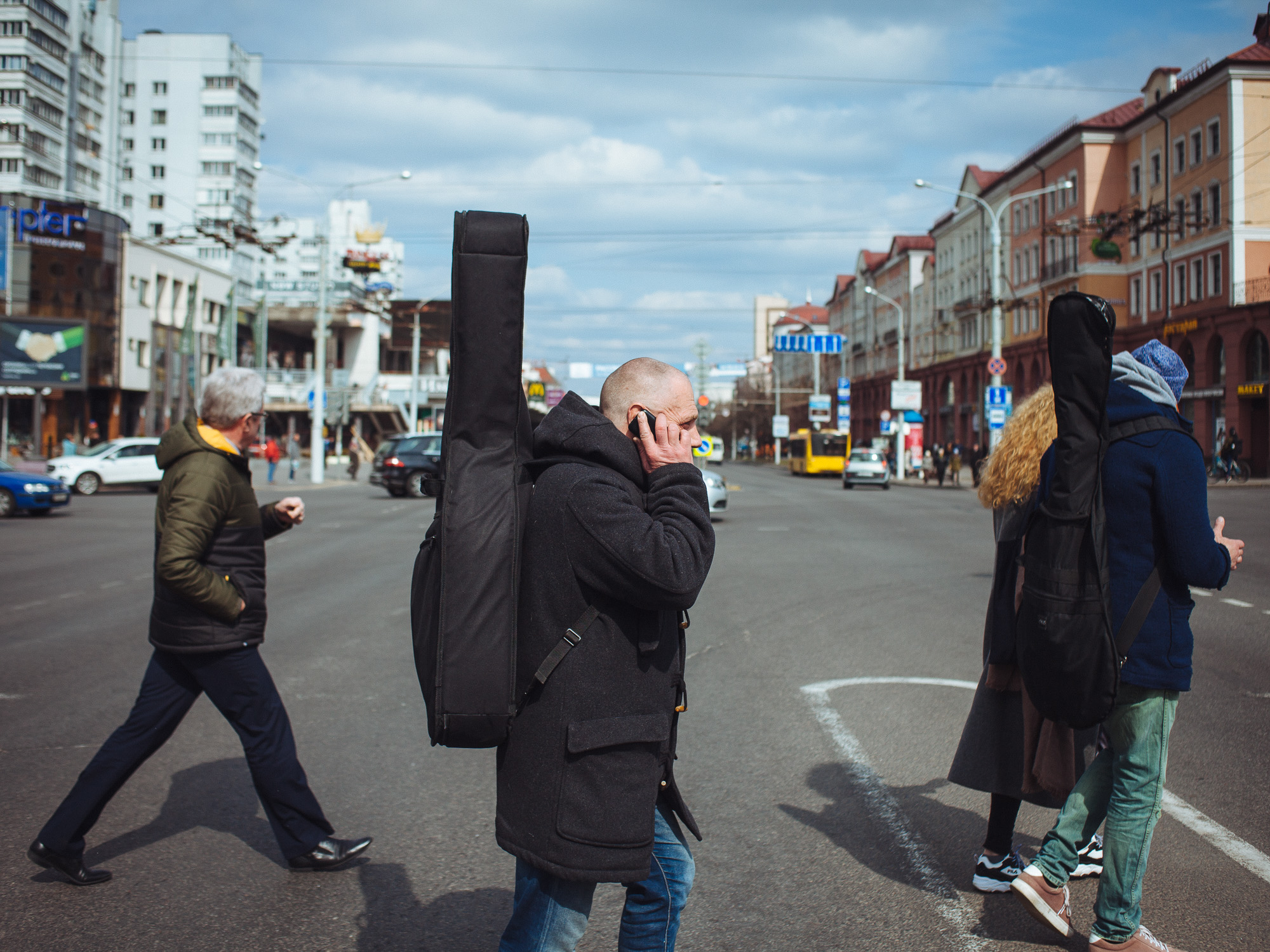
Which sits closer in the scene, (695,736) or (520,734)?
(520,734)

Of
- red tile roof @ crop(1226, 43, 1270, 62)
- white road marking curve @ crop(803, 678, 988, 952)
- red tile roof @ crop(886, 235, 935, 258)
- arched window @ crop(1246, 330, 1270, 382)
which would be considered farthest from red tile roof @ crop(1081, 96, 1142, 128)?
white road marking curve @ crop(803, 678, 988, 952)

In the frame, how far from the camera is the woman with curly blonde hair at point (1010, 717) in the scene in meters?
3.56

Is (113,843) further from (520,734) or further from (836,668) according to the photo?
(836,668)

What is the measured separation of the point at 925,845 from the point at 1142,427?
1940 millimetres

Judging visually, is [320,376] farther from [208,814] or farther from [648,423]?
[648,423]

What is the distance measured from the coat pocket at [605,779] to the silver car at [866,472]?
40410mm

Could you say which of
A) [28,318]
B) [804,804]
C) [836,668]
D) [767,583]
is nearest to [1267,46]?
[767,583]

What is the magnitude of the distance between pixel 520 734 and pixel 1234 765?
4316mm

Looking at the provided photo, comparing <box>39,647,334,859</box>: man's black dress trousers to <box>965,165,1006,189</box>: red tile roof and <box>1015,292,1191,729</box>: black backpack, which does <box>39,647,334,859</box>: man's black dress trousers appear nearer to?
<box>1015,292,1191,729</box>: black backpack

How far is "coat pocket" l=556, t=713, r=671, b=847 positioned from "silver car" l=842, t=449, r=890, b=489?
133 feet

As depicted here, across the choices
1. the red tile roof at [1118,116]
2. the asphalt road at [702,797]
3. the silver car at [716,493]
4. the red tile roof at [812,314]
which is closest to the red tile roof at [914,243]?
the red tile roof at [1118,116]

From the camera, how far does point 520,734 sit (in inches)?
92.6

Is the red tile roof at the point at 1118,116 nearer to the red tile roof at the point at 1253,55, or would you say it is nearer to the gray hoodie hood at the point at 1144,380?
the red tile roof at the point at 1253,55

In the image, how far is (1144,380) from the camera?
3.26 m
